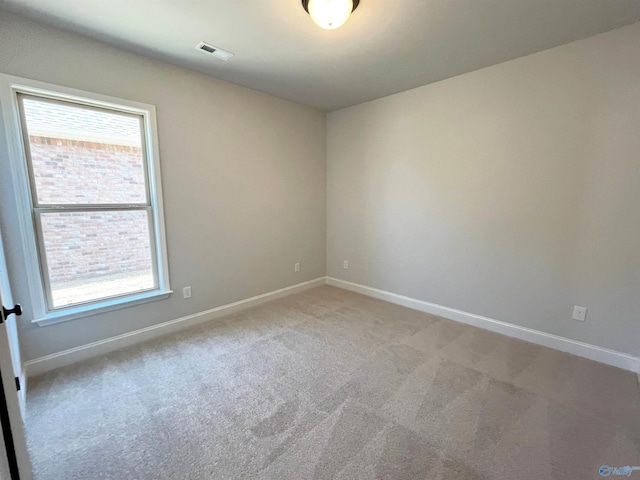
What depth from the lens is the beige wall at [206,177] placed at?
208cm

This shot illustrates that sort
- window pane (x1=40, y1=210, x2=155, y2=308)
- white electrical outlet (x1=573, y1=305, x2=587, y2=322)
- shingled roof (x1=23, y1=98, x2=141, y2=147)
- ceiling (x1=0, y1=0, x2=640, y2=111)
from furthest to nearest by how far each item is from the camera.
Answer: white electrical outlet (x1=573, y1=305, x2=587, y2=322) → window pane (x1=40, y1=210, x2=155, y2=308) → shingled roof (x1=23, y1=98, x2=141, y2=147) → ceiling (x1=0, y1=0, x2=640, y2=111)

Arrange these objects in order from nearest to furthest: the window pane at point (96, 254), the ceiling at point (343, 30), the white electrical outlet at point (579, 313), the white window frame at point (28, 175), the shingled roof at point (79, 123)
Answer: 1. the ceiling at point (343, 30)
2. the white window frame at point (28, 175)
3. the shingled roof at point (79, 123)
4. the window pane at point (96, 254)
5. the white electrical outlet at point (579, 313)

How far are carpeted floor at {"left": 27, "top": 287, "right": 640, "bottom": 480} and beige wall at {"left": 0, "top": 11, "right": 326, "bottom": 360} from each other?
1.70 feet

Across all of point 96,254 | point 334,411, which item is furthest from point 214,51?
point 334,411

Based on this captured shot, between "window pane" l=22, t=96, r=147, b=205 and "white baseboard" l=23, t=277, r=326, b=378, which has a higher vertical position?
"window pane" l=22, t=96, r=147, b=205

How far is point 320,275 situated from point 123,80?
3.27 m

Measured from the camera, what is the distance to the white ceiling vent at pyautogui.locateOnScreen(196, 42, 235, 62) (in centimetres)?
228

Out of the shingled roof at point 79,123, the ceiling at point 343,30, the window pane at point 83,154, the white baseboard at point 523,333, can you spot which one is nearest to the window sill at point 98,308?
the window pane at point 83,154

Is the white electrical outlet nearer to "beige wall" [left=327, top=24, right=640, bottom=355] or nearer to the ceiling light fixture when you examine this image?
"beige wall" [left=327, top=24, right=640, bottom=355]

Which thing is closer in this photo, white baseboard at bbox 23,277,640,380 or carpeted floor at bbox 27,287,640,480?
carpeted floor at bbox 27,287,640,480

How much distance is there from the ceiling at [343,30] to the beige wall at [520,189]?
0.95ft

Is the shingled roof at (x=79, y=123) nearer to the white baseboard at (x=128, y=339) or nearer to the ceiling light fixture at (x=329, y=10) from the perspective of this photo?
the white baseboard at (x=128, y=339)

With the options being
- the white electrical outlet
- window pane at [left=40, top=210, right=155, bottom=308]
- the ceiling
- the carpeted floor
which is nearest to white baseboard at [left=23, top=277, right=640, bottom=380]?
the carpeted floor

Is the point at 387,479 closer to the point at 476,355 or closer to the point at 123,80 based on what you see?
the point at 476,355
